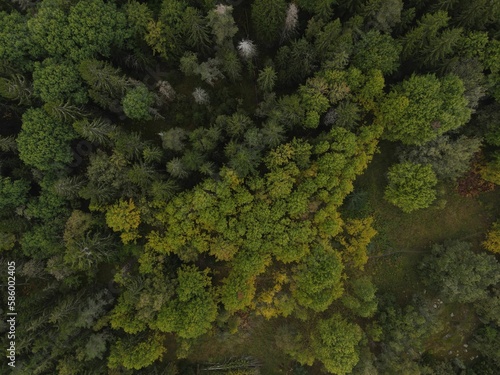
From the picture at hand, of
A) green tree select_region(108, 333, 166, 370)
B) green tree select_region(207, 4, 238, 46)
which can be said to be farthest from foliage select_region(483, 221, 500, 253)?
green tree select_region(108, 333, 166, 370)

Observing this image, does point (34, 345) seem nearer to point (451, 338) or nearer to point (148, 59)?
point (148, 59)

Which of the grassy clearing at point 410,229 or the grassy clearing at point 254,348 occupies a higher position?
the grassy clearing at point 410,229

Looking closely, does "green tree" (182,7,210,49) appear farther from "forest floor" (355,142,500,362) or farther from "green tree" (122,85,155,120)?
"forest floor" (355,142,500,362)

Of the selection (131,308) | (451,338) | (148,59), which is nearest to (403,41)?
(148,59)

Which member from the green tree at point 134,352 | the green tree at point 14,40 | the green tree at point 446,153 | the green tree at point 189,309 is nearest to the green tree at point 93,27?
the green tree at point 14,40

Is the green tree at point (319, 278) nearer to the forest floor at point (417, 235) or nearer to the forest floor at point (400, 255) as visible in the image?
the forest floor at point (400, 255)

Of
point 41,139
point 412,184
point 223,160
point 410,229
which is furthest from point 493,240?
point 41,139

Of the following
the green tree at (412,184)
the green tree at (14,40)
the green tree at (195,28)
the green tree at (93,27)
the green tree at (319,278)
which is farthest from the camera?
the green tree at (412,184)
